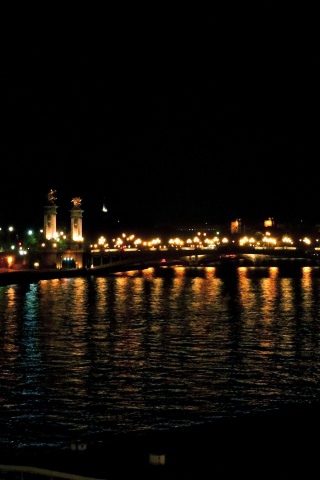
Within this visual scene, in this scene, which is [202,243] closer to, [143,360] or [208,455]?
[143,360]

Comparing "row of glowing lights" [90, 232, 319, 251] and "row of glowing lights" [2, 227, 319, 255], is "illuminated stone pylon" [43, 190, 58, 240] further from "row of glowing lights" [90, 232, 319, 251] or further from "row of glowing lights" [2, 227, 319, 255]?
"row of glowing lights" [90, 232, 319, 251]

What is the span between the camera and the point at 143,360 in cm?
2039

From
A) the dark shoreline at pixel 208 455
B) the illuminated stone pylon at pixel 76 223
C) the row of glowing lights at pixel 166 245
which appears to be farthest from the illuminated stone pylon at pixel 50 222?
the dark shoreline at pixel 208 455

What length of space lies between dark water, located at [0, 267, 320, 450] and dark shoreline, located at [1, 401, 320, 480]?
2.96 meters

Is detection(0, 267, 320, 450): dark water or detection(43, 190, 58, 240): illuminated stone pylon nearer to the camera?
detection(0, 267, 320, 450): dark water

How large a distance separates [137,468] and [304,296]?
3577cm

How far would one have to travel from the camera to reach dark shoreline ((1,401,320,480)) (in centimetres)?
803

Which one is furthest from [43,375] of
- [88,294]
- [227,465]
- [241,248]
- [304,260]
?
[304,260]

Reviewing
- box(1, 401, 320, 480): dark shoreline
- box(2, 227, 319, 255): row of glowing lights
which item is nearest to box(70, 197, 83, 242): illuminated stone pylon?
box(2, 227, 319, 255): row of glowing lights

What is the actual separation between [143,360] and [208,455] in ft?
38.4

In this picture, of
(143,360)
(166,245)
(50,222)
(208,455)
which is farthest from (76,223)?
(208,455)

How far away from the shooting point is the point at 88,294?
141ft

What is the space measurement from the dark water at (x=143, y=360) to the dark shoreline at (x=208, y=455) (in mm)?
2963

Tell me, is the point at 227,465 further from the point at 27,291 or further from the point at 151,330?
the point at 27,291
